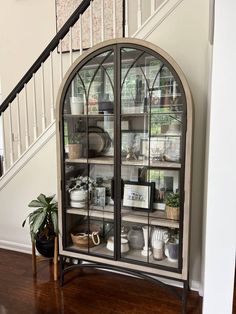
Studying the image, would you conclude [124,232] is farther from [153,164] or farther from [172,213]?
[153,164]

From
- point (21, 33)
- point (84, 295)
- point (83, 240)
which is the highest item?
point (21, 33)

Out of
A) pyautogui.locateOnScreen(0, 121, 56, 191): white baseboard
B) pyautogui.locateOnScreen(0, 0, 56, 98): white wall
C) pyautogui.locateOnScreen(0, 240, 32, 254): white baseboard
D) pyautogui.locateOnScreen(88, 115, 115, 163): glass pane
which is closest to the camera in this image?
pyautogui.locateOnScreen(88, 115, 115, 163): glass pane

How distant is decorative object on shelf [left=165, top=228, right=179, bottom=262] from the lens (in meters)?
1.85

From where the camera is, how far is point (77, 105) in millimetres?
2057

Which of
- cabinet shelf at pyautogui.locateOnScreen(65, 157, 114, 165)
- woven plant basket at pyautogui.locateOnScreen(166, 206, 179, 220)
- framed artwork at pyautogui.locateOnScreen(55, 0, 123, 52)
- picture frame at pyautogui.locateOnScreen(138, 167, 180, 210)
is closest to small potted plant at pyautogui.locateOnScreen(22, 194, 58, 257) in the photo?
cabinet shelf at pyautogui.locateOnScreen(65, 157, 114, 165)

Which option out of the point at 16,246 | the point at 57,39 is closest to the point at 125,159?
the point at 57,39

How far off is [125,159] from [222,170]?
0.86m

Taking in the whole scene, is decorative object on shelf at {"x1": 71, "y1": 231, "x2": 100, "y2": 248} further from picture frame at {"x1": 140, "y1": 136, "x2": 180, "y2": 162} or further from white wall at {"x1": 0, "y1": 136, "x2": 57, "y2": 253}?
picture frame at {"x1": 140, "y1": 136, "x2": 180, "y2": 162}

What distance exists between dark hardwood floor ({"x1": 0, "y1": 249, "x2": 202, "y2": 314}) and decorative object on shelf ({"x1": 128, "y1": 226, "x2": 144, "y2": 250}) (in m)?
0.38

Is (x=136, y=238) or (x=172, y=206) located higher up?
(x=172, y=206)

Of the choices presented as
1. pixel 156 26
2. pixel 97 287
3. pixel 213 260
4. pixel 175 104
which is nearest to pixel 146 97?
pixel 175 104

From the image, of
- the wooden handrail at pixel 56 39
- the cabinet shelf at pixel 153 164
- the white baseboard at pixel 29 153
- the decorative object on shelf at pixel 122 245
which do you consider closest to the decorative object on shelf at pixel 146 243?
the decorative object on shelf at pixel 122 245

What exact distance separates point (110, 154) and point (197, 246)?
1043mm

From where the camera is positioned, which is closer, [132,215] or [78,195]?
[132,215]
